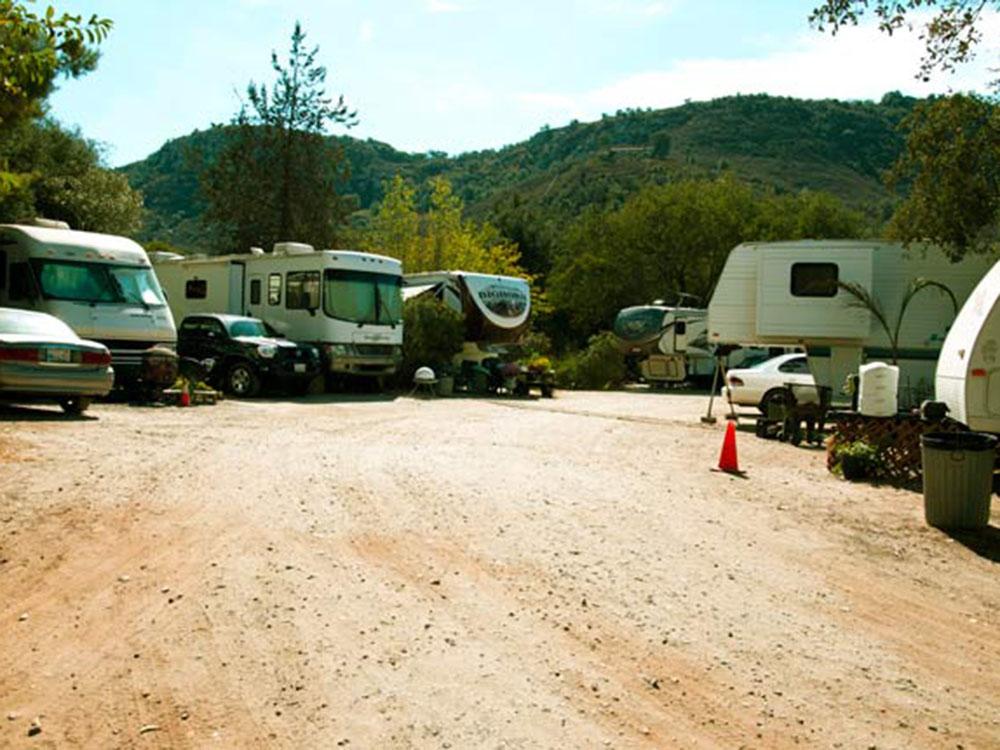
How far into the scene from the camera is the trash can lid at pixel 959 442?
28.9 feet

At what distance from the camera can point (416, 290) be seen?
1011 inches

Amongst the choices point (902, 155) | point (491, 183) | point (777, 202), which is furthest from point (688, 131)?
point (902, 155)

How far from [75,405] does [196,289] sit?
1046cm

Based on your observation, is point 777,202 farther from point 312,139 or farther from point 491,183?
point 491,183

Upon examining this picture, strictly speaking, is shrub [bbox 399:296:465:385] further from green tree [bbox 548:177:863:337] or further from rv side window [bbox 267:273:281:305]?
green tree [bbox 548:177:863:337]

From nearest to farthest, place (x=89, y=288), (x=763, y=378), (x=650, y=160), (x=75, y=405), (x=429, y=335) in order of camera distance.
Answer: (x=75, y=405) → (x=89, y=288) → (x=763, y=378) → (x=429, y=335) → (x=650, y=160)

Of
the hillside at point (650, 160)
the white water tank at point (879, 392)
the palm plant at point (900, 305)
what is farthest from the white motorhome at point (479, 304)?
the hillside at point (650, 160)

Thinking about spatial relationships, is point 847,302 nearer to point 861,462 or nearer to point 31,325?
point 861,462

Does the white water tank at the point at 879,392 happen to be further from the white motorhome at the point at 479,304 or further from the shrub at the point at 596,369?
the shrub at the point at 596,369

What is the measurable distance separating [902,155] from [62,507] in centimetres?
1337

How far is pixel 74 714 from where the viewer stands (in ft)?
12.9

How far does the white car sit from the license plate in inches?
469

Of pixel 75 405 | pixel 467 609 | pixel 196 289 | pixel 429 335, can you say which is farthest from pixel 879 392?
pixel 196 289

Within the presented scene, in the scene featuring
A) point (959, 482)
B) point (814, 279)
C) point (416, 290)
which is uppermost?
point (814, 279)
